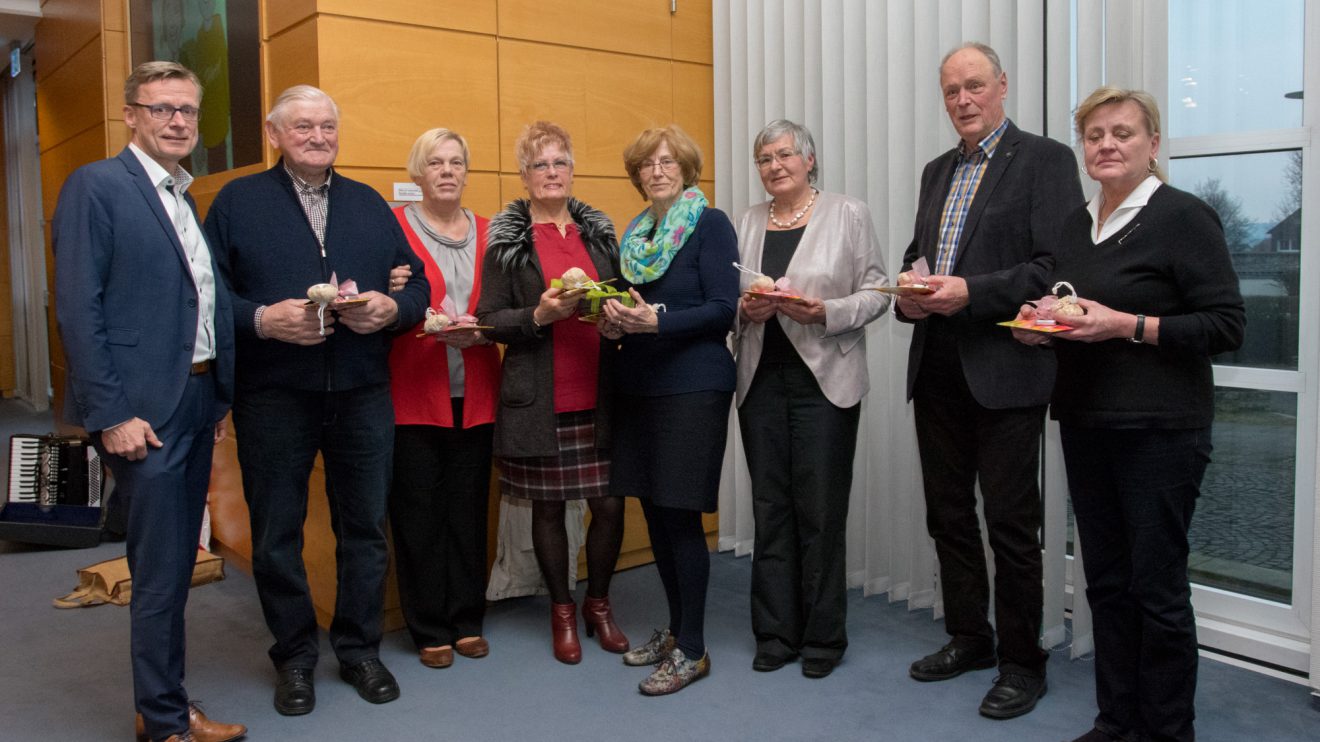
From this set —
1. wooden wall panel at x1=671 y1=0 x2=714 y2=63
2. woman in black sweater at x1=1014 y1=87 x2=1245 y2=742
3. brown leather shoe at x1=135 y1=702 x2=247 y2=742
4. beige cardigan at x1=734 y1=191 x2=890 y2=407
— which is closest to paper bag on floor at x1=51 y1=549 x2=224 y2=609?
brown leather shoe at x1=135 y1=702 x2=247 y2=742

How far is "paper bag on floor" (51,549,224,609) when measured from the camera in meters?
4.49

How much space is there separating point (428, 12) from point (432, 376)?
155cm

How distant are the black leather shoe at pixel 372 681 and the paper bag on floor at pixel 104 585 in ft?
4.50

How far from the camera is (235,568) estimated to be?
5102 millimetres

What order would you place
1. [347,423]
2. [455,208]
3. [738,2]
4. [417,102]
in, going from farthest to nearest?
[738,2] → [417,102] → [455,208] → [347,423]

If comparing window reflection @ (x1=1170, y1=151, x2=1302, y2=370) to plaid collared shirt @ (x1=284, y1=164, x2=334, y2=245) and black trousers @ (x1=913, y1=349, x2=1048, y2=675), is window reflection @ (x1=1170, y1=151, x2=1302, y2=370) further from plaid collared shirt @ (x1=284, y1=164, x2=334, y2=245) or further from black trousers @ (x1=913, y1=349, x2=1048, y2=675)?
plaid collared shirt @ (x1=284, y1=164, x2=334, y2=245)

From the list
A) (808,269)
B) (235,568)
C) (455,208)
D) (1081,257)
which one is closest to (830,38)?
(808,269)

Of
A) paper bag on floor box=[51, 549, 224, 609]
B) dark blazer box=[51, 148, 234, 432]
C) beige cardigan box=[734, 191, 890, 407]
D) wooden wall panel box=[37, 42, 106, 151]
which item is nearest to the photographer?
dark blazer box=[51, 148, 234, 432]

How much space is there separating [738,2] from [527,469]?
2567 mm

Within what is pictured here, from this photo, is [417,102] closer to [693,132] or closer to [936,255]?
[693,132]

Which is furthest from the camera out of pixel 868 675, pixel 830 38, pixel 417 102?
pixel 830 38

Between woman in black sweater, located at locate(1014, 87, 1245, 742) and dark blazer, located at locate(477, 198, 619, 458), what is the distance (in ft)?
4.88

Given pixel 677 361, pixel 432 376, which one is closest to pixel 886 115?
pixel 677 361

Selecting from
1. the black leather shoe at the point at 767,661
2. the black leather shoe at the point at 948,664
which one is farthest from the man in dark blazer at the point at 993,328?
the black leather shoe at the point at 767,661
